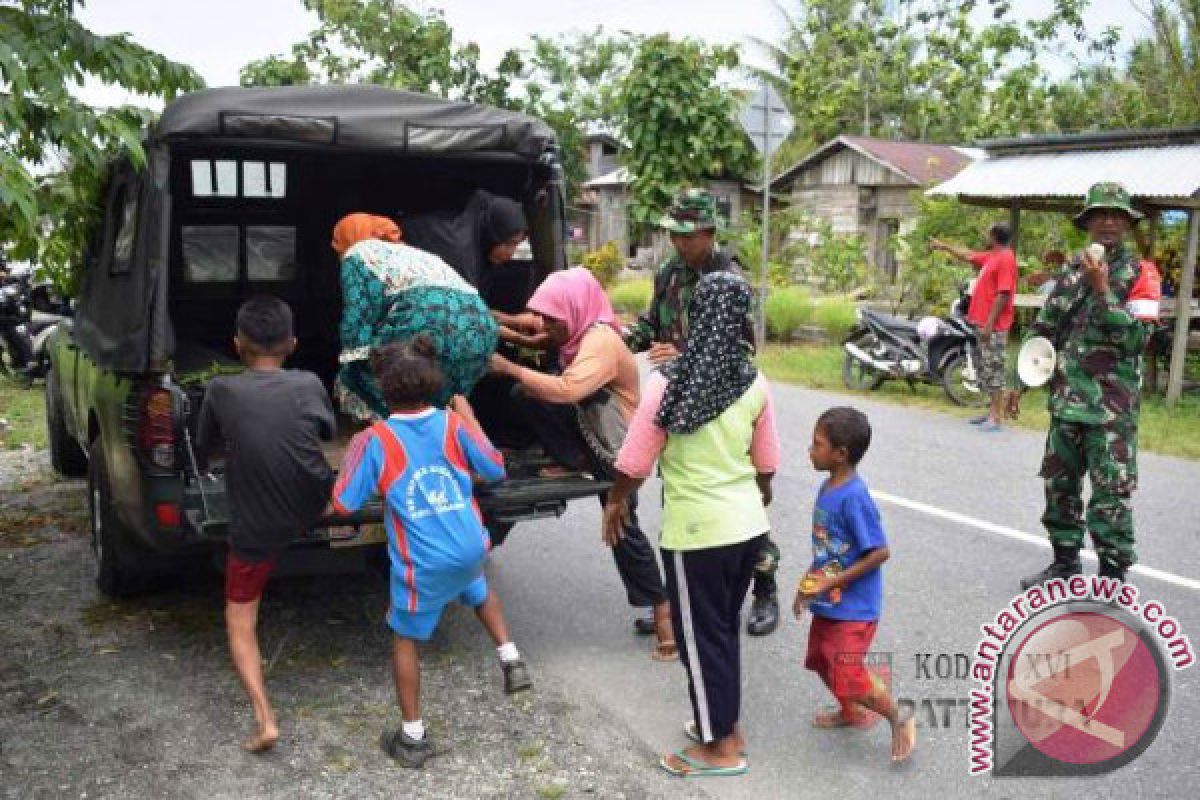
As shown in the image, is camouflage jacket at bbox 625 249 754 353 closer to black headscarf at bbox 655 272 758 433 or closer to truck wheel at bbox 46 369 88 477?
black headscarf at bbox 655 272 758 433

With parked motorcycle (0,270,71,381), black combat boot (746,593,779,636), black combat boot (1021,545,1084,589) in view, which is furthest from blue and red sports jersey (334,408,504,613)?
parked motorcycle (0,270,71,381)

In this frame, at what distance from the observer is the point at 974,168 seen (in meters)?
12.6

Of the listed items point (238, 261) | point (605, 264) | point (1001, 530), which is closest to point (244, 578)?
point (238, 261)

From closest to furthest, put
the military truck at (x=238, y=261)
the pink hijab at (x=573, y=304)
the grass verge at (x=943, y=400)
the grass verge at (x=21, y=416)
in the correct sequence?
the military truck at (x=238, y=261)
the pink hijab at (x=573, y=304)
the grass verge at (x=21, y=416)
the grass verge at (x=943, y=400)

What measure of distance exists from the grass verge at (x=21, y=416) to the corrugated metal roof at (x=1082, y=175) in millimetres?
9458

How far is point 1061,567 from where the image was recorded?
521 centimetres

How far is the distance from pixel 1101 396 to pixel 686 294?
6.43 ft

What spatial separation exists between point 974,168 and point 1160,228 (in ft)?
8.45

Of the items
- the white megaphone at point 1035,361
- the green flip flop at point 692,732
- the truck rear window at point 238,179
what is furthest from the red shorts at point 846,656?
the truck rear window at point 238,179

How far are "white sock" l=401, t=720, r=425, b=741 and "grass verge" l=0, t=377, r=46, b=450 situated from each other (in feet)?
20.9

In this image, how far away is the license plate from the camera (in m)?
4.09

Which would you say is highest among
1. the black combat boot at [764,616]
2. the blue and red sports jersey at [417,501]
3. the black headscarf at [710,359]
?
the black headscarf at [710,359]

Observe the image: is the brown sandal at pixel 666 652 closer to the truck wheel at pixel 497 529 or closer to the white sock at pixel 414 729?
the truck wheel at pixel 497 529

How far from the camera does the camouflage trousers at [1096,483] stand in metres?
4.84
